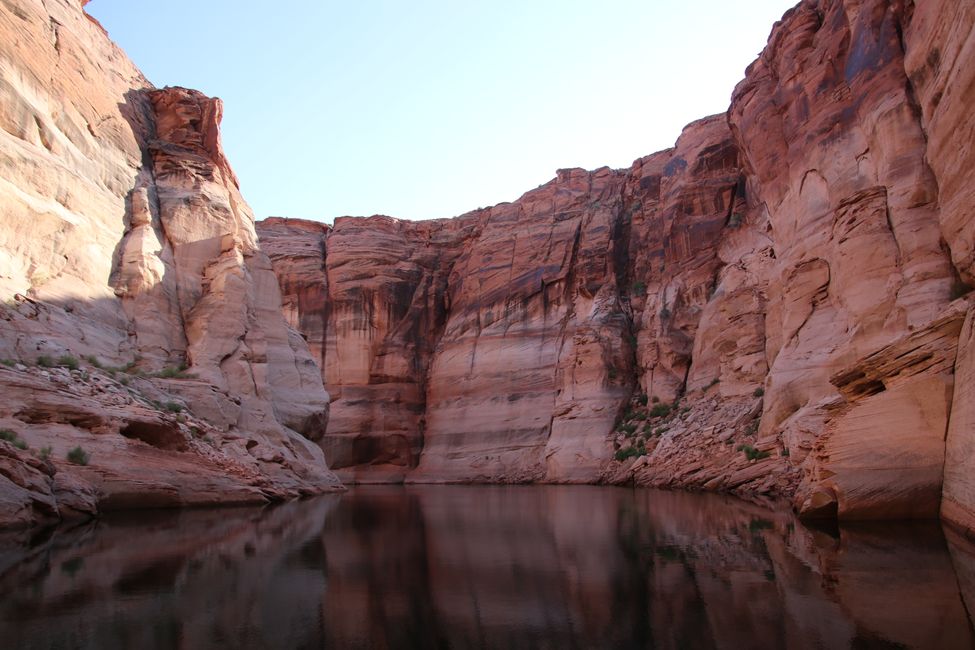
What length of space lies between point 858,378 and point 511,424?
33214 mm

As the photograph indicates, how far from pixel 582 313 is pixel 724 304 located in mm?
12848

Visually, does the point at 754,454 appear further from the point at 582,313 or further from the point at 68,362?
the point at 582,313

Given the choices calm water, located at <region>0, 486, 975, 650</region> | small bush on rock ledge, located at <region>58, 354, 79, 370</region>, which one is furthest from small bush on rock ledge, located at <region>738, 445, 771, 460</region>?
small bush on rock ledge, located at <region>58, 354, 79, 370</region>

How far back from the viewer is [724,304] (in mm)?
34031

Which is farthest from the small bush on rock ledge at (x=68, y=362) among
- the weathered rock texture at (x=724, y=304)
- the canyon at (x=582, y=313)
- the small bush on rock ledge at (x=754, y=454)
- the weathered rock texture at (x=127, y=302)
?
the small bush on rock ledge at (x=754, y=454)

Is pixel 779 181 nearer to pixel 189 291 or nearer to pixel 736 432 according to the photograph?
pixel 736 432

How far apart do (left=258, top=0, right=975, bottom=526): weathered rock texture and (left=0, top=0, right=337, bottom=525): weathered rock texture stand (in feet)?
46.3

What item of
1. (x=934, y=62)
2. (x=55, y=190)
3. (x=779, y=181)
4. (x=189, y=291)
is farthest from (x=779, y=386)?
(x=55, y=190)

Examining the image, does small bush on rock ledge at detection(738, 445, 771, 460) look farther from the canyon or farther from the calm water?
the calm water

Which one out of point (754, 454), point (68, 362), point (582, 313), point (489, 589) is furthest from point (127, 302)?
point (582, 313)

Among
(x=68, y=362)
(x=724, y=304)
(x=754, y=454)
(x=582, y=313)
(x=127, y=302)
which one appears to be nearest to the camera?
(x=68, y=362)

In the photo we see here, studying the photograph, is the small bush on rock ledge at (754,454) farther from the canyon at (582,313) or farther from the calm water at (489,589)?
the calm water at (489,589)

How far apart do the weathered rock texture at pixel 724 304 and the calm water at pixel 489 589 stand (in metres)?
2.98

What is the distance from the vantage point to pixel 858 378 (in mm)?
12680
